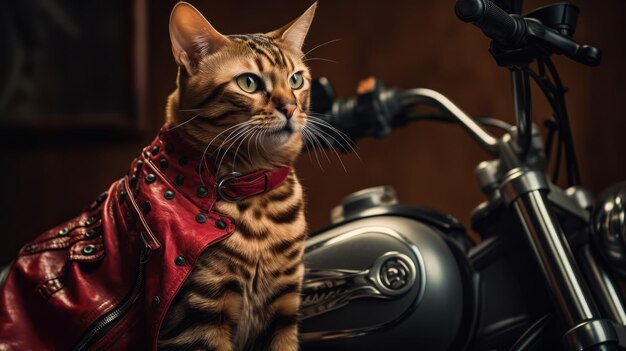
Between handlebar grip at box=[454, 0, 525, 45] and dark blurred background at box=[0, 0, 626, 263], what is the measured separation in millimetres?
387

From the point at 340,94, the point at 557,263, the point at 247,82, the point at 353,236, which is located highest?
the point at 340,94

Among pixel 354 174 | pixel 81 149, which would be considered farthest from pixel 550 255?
pixel 81 149

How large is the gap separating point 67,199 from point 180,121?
1.56 m

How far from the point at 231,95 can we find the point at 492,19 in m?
0.25

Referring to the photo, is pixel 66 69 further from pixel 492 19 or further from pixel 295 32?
pixel 492 19

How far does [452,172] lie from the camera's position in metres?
1.60

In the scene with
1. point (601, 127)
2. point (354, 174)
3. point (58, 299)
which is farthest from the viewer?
point (354, 174)

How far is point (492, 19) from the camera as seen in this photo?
562mm

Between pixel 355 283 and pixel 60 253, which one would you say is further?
pixel 355 283

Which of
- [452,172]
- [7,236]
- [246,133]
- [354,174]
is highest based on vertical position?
[7,236]

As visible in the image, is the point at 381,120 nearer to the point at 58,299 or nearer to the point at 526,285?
the point at 526,285

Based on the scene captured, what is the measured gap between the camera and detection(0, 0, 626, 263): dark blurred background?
4.59ft

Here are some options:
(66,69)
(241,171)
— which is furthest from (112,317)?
(66,69)

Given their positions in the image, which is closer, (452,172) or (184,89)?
(184,89)
